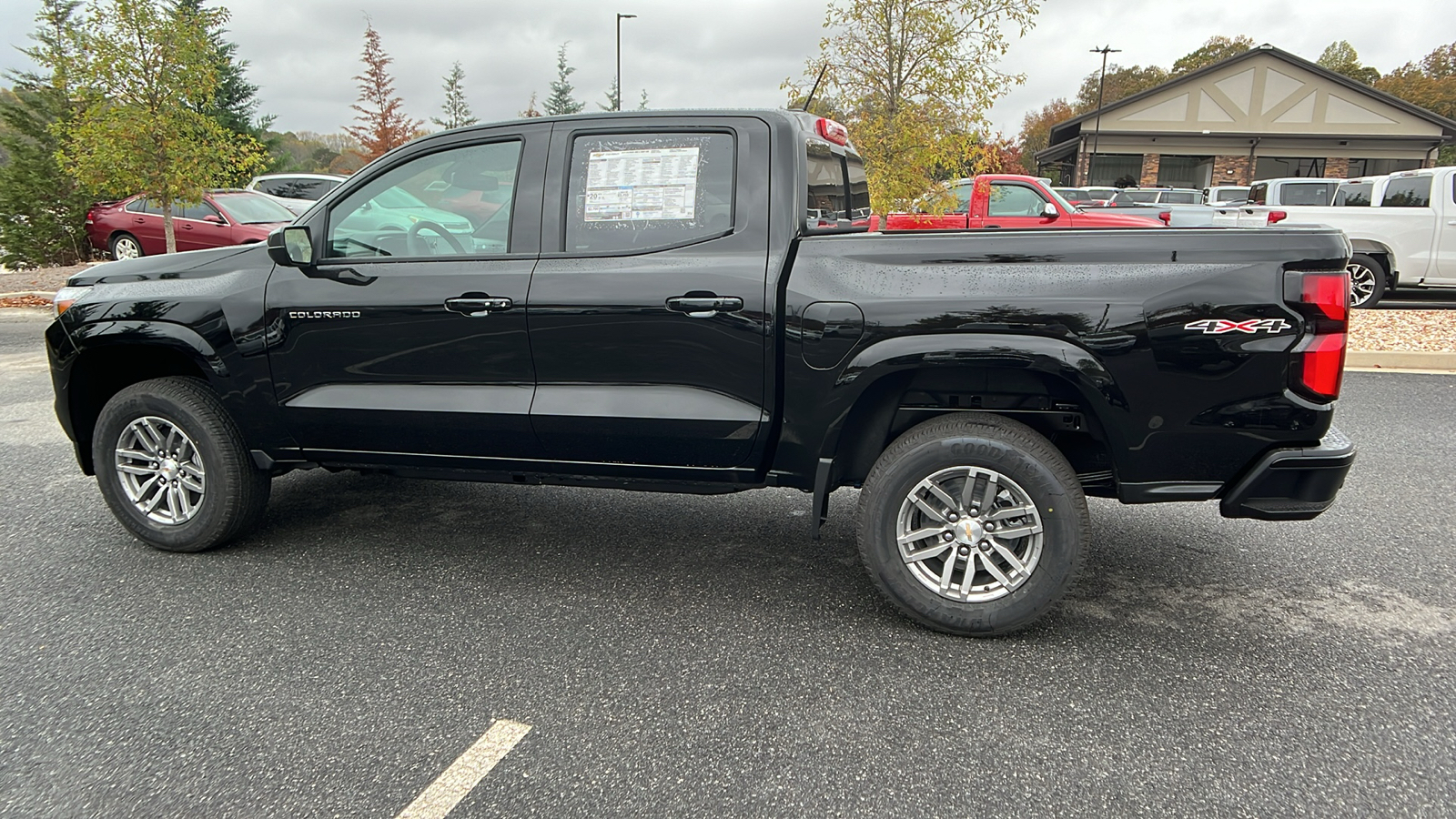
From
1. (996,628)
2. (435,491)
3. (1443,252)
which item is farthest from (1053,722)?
(1443,252)

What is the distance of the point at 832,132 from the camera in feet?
13.1

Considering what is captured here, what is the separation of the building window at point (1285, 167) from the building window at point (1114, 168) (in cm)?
463

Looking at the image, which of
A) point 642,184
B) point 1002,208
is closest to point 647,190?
point 642,184

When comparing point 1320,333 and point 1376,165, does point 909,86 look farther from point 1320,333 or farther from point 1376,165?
point 1376,165

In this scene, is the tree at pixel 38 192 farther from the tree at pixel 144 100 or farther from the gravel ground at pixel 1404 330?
the gravel ground at pixel 1404 330

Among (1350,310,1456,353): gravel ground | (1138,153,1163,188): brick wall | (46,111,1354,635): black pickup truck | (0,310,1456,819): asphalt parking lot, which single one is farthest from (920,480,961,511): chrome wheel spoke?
(1138,153,1163,188): brick wall

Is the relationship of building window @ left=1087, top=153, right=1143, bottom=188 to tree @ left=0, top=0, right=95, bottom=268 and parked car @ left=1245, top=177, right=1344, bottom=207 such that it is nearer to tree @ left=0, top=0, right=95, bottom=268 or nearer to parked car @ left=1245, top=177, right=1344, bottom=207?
parked car @ left=1245, top=177, right=1344, bottom=207

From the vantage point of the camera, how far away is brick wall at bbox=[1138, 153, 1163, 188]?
1499 inches

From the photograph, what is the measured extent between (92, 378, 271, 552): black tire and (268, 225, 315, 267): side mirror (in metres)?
0.80

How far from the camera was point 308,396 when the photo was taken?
3.81m

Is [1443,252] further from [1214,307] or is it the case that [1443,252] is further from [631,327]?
[631,327]

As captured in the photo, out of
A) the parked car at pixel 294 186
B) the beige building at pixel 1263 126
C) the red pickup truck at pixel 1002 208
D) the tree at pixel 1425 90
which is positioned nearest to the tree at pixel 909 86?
the red pickup truck at pixel 1002 208

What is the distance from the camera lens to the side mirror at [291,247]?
11.9 feet

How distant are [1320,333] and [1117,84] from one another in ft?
281
